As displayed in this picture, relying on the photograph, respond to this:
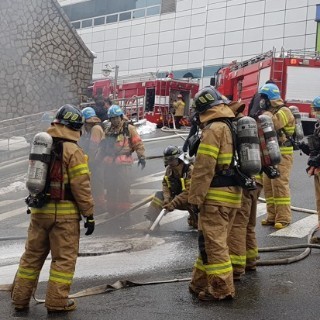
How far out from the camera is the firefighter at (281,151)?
761cm

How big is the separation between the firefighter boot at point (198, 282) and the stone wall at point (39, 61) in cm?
1230

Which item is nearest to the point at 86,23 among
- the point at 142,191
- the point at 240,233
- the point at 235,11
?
the point at 235,11

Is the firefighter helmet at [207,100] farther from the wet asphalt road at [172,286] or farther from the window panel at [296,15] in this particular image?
the window panel at [296,15]

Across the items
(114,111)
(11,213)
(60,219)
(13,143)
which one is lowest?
(11,213)

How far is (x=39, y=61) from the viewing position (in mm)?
19734

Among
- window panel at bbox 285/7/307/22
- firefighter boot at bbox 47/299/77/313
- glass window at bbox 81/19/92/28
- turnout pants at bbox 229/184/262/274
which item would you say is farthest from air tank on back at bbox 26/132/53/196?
glass window at bbox 81/19/92/28

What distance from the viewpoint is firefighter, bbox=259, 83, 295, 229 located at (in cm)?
761

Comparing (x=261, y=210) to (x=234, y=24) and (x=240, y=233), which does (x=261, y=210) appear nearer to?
(x=240, y=233)

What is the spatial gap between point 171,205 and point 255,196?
2107mm

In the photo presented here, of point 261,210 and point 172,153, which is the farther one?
point 261,210

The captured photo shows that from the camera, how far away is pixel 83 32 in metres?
43.2

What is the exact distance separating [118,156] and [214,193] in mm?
4767

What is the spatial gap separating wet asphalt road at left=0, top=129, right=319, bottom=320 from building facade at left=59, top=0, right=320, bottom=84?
2283 centimetres

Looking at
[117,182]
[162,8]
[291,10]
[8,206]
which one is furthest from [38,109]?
[162,8]
